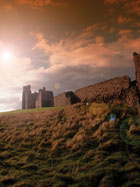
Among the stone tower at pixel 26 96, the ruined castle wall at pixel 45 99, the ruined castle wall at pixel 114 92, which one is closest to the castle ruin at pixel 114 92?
the ruined castle wall at pixel 114 92

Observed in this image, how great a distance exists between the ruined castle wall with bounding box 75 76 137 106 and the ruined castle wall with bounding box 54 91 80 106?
3.34m

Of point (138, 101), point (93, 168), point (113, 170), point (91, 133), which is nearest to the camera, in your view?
point (113, 170)

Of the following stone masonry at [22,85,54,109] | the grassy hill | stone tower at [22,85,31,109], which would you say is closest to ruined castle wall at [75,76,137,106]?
the grassy hill

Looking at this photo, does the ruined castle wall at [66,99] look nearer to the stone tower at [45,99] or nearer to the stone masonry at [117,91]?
the stone masonry at [117,91]

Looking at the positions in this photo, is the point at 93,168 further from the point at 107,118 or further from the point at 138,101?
the point at 138,101

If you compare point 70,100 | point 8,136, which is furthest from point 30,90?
point 8,136

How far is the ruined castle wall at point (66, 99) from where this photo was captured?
23006 millimetres

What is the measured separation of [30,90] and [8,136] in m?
32.2

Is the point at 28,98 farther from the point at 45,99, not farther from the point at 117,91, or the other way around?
the point at 117,91

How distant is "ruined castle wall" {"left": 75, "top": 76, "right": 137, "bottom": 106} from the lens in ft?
46.8

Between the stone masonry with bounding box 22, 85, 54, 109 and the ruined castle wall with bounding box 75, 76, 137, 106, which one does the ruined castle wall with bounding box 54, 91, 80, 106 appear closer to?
the ruined castle wall with bounding box 75, 76, 137, 106

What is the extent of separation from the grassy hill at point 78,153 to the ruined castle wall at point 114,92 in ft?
5.02

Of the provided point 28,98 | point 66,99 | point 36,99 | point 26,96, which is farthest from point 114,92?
point 26,96

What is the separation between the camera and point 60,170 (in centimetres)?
734
